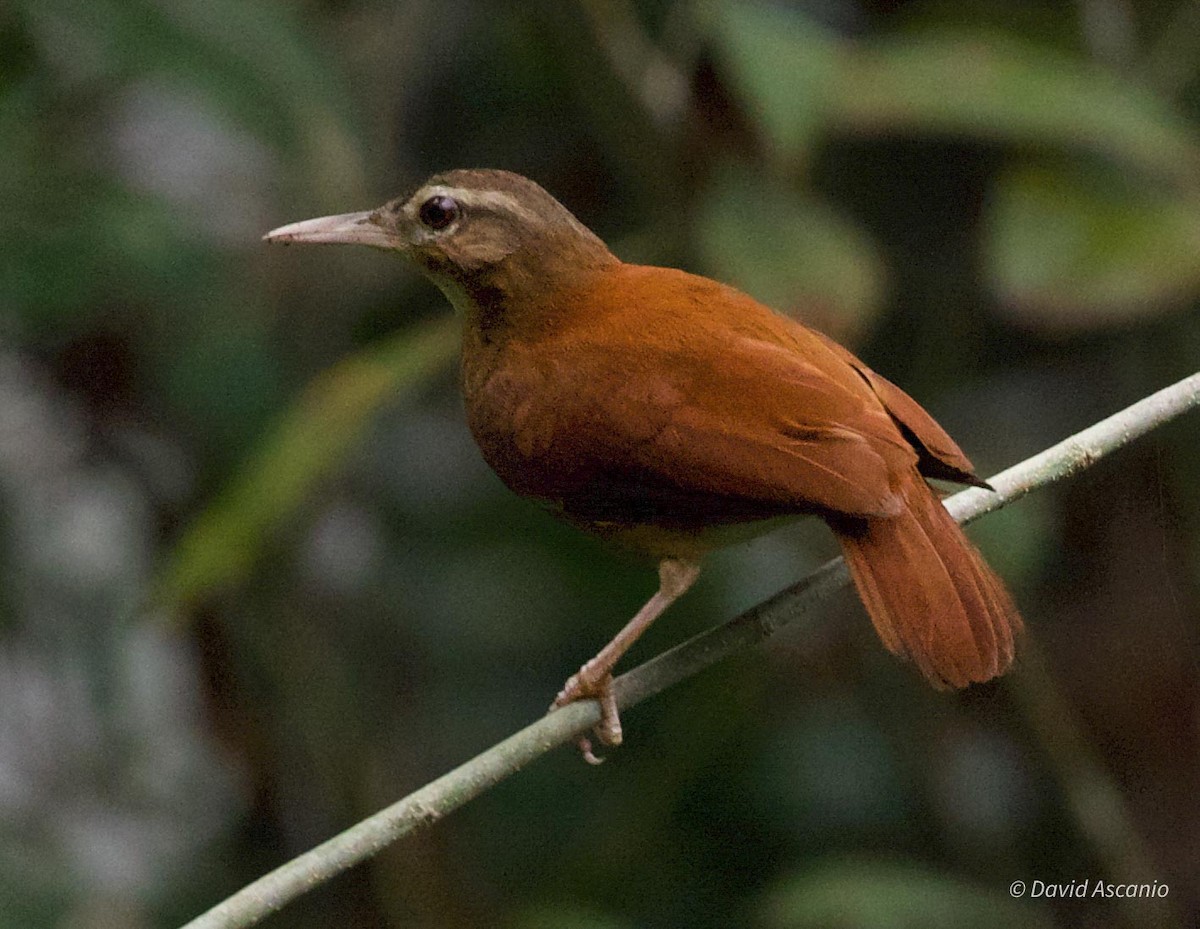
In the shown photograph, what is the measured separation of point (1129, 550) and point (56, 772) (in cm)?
231

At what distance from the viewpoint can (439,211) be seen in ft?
7.80

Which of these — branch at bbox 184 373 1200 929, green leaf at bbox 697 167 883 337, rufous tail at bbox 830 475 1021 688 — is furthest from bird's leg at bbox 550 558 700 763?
green leaf at bbox 697 167 883 337

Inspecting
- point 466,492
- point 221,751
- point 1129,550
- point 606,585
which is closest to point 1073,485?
point 1129,550

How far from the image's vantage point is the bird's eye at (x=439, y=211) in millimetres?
2369

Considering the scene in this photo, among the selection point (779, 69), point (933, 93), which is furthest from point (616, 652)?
point (933, 93)

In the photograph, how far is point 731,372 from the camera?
1.99 m

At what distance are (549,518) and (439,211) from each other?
3.98 ft

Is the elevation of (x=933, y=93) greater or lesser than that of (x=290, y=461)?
greater

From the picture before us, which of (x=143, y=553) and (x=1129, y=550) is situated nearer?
(x=1129, y=550)

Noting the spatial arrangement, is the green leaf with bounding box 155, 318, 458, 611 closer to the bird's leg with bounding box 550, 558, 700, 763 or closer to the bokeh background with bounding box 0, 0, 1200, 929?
the bokeh background with bounding box 0, 0, 1200, 929

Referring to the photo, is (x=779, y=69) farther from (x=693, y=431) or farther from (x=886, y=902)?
(x=886, y=902)

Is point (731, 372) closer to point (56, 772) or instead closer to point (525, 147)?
point (525, 147)

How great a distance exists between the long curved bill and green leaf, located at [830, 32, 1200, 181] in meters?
1.00

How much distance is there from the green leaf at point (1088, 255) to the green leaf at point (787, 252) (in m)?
0.24
